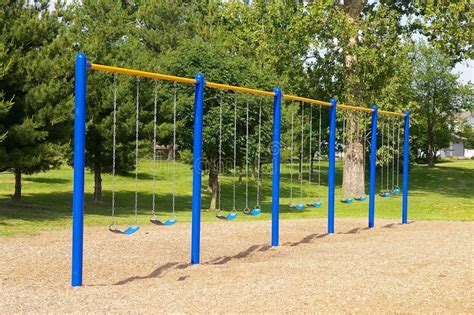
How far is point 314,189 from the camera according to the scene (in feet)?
133

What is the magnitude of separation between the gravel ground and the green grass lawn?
12.7 ft

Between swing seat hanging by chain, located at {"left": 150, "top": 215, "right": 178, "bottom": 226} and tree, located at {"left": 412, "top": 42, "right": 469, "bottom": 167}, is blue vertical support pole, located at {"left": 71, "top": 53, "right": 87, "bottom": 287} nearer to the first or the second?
swing seat hanging by chain, located at {"left": 150, "top": 215, "right": 178, "bottom": 226}

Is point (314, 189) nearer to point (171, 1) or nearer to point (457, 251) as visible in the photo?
point (171, 1)

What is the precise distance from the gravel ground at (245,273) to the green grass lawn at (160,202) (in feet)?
12.7

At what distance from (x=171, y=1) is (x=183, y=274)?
147 feet

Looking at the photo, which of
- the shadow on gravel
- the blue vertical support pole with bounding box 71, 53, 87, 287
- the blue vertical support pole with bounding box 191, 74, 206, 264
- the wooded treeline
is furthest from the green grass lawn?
the blue vertical support pole with bounding box 71, 53, 87, 287

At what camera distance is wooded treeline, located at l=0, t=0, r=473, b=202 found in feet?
57.2

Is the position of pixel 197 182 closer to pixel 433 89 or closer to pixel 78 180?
pixel 78 180

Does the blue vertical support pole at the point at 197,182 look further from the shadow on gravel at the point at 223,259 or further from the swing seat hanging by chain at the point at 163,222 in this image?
the swing seat hanging by chain at the point at 163,222

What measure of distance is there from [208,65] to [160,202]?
701 centimetres

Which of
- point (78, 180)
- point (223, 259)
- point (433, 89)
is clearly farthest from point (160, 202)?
point (433, 89)

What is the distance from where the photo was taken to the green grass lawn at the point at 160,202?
18.0 meters

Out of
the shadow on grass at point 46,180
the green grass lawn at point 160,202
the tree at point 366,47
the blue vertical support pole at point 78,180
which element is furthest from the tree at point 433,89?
the blue vertical support pole at point 78,180

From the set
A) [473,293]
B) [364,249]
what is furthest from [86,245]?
[473,293]
